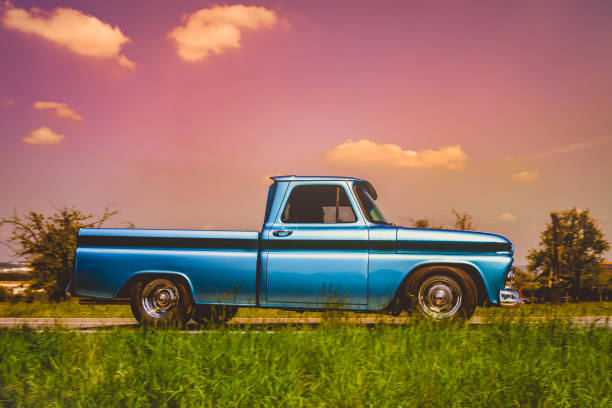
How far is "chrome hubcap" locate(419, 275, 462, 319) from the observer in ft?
22.1

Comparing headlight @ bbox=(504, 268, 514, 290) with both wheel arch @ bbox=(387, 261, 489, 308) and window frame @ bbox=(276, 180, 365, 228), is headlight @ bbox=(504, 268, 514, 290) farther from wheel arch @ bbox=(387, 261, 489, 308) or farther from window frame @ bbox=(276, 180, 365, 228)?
window frame @ bbox=(276, 180, 365, 228)

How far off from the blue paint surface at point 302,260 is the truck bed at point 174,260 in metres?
0.01

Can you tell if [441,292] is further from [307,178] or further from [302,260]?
[307,178]

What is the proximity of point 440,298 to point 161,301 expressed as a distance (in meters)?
3.59

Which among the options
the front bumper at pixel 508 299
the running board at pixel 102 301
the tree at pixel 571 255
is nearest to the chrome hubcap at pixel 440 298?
the front bumper at pixel 508 299

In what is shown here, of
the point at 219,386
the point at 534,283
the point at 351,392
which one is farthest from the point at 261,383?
the point at 534,283

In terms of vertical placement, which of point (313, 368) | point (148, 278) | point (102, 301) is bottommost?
point (313, 368)

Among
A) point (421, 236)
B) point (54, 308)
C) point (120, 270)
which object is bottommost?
point (54, 308)

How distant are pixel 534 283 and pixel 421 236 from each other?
572 inches

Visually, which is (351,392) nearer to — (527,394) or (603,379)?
(527,394)

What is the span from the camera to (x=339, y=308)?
6.56m

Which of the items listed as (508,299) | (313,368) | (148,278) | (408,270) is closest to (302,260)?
(408,270)

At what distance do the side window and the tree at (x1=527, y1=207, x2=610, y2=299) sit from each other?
13669mm

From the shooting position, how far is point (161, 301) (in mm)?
7113
